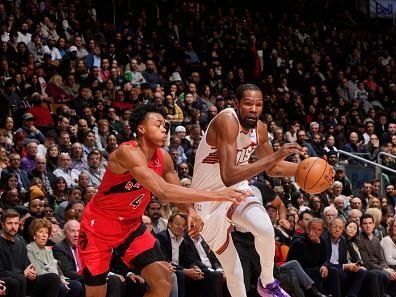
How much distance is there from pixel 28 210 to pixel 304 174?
421cm

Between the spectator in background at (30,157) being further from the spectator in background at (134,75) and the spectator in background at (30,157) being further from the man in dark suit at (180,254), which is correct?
the spectator in background at (134,75)

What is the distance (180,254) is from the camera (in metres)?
10.1

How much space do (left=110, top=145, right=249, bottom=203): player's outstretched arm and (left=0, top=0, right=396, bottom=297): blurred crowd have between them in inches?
115

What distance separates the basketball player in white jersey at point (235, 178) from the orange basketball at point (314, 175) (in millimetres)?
243

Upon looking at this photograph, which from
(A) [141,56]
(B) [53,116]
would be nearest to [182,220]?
(B) [53,116]

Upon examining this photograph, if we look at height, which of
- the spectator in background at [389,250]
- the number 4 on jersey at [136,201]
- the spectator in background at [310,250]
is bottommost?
the spectator in background at [389,250]

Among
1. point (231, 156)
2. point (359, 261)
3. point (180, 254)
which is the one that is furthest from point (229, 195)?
point (359, 261)

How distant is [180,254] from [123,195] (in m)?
3.82

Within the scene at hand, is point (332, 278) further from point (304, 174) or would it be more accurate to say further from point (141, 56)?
point (141, 56)

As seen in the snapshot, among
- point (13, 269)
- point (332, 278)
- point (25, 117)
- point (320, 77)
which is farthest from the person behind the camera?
point (320, 77)

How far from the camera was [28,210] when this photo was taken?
9.77 metres

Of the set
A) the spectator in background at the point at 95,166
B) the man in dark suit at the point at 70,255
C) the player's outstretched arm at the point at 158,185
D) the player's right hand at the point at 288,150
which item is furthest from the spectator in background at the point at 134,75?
the player's right hand at the point at 288,150

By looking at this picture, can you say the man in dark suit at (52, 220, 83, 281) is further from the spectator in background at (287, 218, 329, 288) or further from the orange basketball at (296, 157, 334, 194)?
the orange basketball at (296, 157, 334, 194)

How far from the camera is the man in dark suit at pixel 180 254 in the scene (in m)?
9.88
